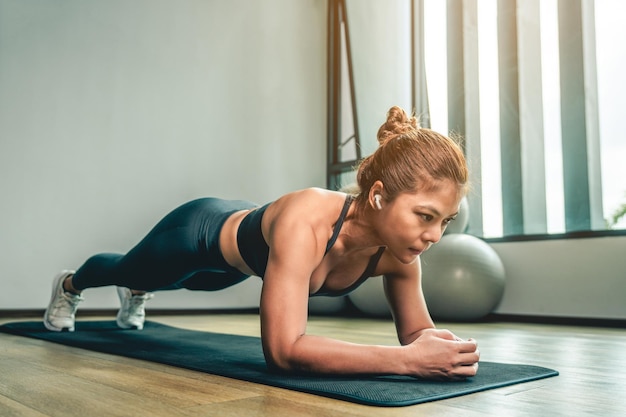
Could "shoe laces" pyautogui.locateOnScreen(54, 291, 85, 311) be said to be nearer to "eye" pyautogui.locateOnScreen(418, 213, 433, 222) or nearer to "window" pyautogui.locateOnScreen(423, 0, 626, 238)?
"eye" pyautogui.locateOnScreen(418, 213, 433, 222)

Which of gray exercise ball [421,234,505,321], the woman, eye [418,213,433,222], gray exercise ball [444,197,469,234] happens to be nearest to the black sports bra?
the woman

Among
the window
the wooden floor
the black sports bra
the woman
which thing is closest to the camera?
the wooden floor

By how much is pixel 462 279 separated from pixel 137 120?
2425 millimetres

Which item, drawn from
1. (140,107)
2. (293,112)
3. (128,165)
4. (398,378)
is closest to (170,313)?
(128,165)

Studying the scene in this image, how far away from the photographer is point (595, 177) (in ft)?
11.5

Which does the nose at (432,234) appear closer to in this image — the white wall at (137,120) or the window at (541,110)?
the window at (541,110)

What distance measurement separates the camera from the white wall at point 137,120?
374cm

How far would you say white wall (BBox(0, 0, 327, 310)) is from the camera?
3.74 m

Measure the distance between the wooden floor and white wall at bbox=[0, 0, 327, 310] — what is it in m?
1.94

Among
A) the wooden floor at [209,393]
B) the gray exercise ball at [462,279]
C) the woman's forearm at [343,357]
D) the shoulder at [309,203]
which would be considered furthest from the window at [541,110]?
the woman's forearm at [343,357]

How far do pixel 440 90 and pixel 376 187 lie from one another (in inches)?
127

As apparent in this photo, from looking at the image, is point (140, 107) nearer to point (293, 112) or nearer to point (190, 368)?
point (293, 112)

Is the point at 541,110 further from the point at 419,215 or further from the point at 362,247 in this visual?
the point at 419,215

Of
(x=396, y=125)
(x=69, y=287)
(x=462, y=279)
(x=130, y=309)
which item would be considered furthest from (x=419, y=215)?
(x=462, y=279)
